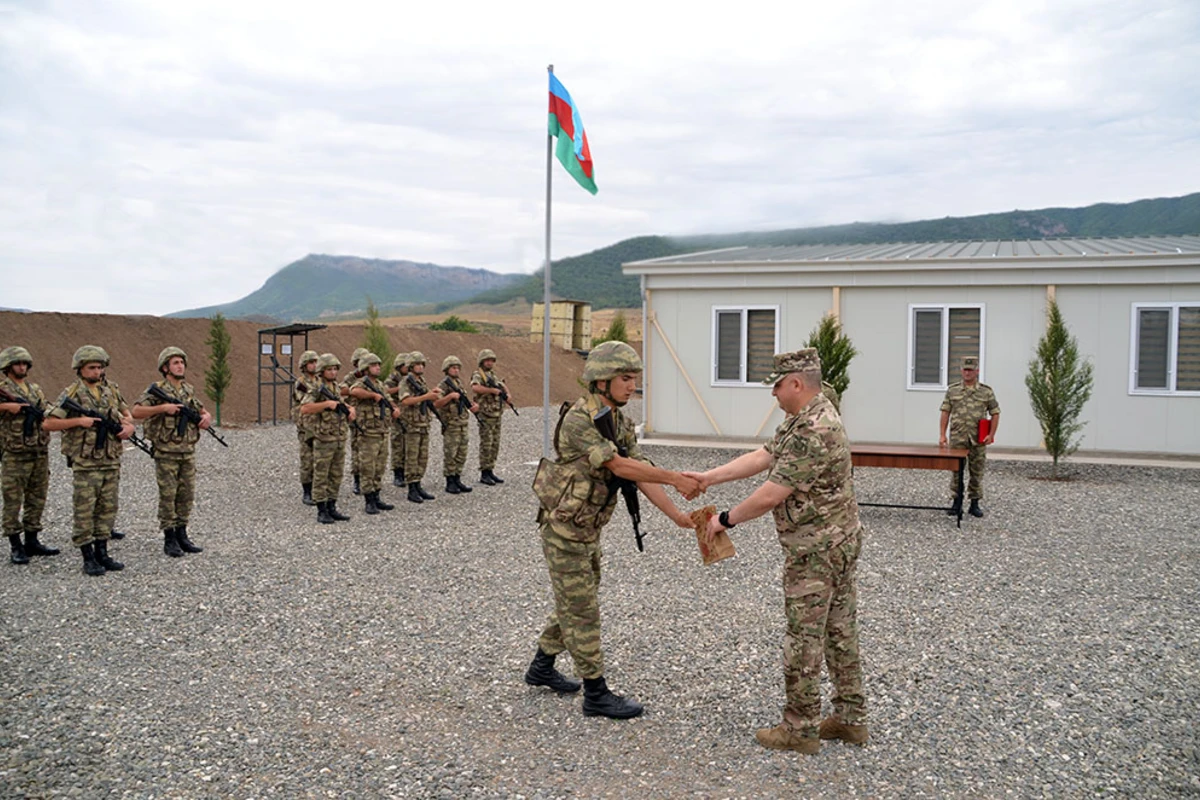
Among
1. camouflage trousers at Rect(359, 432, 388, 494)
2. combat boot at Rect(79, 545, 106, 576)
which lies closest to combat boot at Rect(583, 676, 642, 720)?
combat boot at Rect(79, 545, 106, 576)

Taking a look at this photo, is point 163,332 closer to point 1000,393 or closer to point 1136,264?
point 1000,393

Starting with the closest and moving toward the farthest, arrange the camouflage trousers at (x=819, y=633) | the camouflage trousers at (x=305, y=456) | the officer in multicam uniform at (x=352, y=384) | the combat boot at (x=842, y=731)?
the camouflage trousers at (x=819, y=633), the combat boot at (x=842, y=731), the officer in multicam uniform at (x=352, y=384), the camouflage trousers at (x=305, y=456)

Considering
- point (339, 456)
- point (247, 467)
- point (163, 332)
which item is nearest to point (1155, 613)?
point (339, 456)

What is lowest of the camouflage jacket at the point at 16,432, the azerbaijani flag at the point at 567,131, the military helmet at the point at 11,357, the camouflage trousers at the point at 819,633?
the camouflage trousers at the point at 819,633

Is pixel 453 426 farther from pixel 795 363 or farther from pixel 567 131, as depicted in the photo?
pixel 795 363

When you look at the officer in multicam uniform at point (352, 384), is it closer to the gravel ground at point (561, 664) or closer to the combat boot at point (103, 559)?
the gravel ground at point (561, 664)

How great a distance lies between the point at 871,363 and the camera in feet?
47.7

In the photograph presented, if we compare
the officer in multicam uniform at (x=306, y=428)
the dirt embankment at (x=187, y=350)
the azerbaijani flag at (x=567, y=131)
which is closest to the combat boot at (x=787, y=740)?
the officer in multicam uniform at (x=306, y=428)

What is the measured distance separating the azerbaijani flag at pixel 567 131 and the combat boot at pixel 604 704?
30.7ft

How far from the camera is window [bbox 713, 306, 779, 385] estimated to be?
1508cm

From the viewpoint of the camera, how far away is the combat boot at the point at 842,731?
423cm

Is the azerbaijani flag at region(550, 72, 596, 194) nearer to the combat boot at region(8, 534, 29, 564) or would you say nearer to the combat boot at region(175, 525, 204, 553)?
the combat boot at region(175, 525, 204, 553)

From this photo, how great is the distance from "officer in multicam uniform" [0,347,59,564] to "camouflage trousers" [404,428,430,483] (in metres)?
4.20

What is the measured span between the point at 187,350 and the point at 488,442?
1982cm
